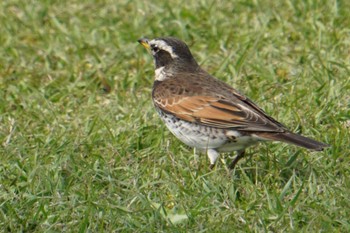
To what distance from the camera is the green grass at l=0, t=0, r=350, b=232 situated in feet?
23.4

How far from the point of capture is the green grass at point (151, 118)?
7129 millimetres

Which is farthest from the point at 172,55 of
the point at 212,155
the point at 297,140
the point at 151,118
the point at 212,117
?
the point at 297,140

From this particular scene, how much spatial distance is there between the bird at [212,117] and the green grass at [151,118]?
231 millimetres

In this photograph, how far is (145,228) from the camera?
6.92 metres

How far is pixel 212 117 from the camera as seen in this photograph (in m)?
8.02

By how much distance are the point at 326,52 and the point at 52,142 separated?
3.41 metres

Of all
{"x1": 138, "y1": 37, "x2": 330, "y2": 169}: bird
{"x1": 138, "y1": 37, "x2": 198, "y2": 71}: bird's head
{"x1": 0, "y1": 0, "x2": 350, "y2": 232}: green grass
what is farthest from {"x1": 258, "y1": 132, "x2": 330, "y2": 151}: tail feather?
{"x1": 138, "y1": 37, "x2": 198, "y2": 71}: bird's head

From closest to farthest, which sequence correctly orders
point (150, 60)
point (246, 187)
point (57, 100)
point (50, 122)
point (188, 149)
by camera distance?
point (246, 187)
point (188, 149)
point (50, 122)
point (57, 100)
point (150, 60)

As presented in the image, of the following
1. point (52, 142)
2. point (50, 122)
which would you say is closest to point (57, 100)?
point (50, 122)

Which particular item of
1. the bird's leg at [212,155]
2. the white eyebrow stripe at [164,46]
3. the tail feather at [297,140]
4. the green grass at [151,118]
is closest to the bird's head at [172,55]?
the white eyebrow stripe at [164,46]

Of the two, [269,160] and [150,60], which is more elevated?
[269,160]

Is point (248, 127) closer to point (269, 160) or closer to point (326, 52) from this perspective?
point (269, 160)

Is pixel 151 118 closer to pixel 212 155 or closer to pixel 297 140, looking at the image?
pixel 212 155

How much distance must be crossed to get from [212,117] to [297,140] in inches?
34.4
